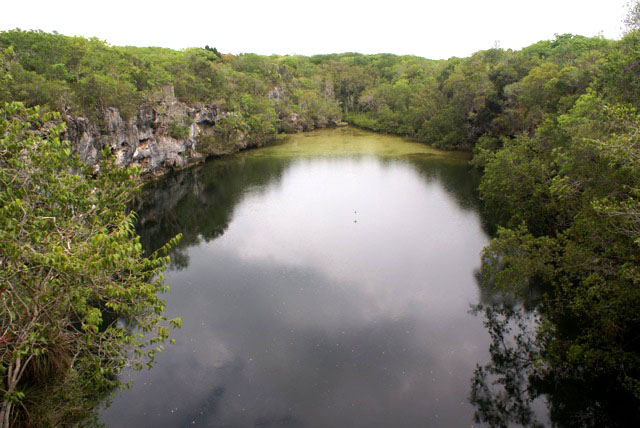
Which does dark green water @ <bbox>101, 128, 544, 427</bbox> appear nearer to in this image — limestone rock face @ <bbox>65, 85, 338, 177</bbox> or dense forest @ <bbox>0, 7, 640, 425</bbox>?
dense forest @ <bbox>0, 7, 640, 425</bbox>

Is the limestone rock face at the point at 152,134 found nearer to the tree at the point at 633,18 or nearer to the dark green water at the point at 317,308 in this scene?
the dark green water at the point at 317,308

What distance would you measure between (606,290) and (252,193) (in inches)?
1066

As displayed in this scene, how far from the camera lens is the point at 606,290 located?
10.3 metres

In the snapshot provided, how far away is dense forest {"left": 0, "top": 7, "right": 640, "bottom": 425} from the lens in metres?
8.33

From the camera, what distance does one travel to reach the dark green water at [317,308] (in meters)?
12.3

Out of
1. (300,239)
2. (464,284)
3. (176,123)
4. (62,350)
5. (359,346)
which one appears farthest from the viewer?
(176,123)

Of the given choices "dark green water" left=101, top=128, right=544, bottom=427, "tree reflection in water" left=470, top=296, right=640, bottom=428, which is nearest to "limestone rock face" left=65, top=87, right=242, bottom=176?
"dark green water" left=101, top=128, right=544, bottom=427

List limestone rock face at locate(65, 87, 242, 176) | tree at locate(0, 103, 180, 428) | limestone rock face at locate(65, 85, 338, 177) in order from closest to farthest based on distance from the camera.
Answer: tree at locate(0, 103, 180, 428), limestone rock face at locate(65, 87, 242, 176), limestone rock face at locate(65, 85, 338, 177)

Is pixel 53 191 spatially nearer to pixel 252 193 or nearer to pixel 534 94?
pixel 252 193

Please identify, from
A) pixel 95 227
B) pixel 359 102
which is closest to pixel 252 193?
pixel 95 227

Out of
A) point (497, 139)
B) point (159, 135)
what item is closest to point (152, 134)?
point (159, 135)

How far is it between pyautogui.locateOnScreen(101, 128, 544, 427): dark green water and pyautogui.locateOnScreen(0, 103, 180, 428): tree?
10.7ft

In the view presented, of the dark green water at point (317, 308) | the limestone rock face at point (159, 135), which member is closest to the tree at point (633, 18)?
the dark green water at point (317, 308)

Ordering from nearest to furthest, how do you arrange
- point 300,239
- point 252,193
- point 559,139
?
point 559,139 → point 300,239 → point 252,193
